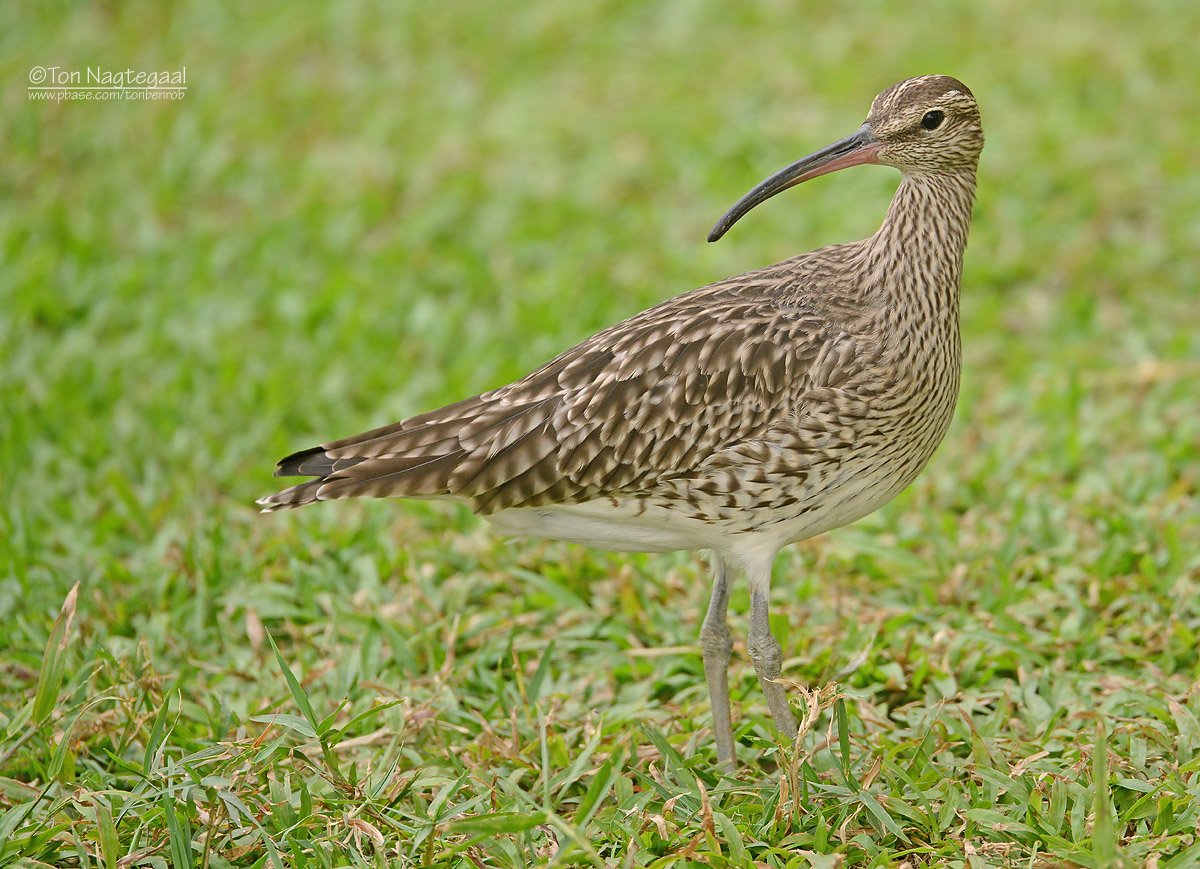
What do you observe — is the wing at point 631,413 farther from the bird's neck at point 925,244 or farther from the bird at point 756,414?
the bird's neck at point 925,244

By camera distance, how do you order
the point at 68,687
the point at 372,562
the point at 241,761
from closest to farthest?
the point at 241,761 < the point at 68,687 < the point at 372,562

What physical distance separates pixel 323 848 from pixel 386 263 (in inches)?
194

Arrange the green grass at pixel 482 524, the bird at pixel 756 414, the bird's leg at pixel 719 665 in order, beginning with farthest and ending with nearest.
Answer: the bird's leg at pixel 719 665, the bird at pixel 756 414, the green grass at pixel 482 524

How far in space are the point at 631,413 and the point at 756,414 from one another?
423mm

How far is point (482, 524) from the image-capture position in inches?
241

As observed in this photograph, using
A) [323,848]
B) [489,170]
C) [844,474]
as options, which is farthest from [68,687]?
[489,170]

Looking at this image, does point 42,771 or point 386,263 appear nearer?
point 42,771

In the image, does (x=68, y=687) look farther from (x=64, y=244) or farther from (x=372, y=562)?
(x=64, y=244)

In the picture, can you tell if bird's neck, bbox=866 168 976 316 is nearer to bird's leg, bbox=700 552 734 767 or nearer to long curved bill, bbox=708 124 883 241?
long curved bill, bbox=708 124 883 241

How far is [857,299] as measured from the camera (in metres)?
4.41

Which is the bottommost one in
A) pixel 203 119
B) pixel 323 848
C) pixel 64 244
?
pixel 323 848

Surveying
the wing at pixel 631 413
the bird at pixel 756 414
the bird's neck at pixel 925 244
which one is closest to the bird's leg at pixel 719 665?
the bird at pixel 756 414

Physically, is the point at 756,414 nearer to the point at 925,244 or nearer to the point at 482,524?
the point at 925,244

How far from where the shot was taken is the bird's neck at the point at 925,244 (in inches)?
172
